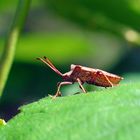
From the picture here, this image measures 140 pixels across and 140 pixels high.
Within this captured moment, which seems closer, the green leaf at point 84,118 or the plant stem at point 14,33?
the green leaf at point 84,118

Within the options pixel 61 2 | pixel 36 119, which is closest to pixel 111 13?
pixel 61 2

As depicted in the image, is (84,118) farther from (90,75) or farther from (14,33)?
(90,75)

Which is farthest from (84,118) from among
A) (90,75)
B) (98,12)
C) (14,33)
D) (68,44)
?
(68,44)

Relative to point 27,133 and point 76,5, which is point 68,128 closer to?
point 27,133

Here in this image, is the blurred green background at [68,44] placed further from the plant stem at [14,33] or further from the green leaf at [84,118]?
the green leaf at [84,118]

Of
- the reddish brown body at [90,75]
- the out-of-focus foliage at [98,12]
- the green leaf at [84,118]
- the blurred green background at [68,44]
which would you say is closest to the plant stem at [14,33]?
the green leaf at [84,118]
